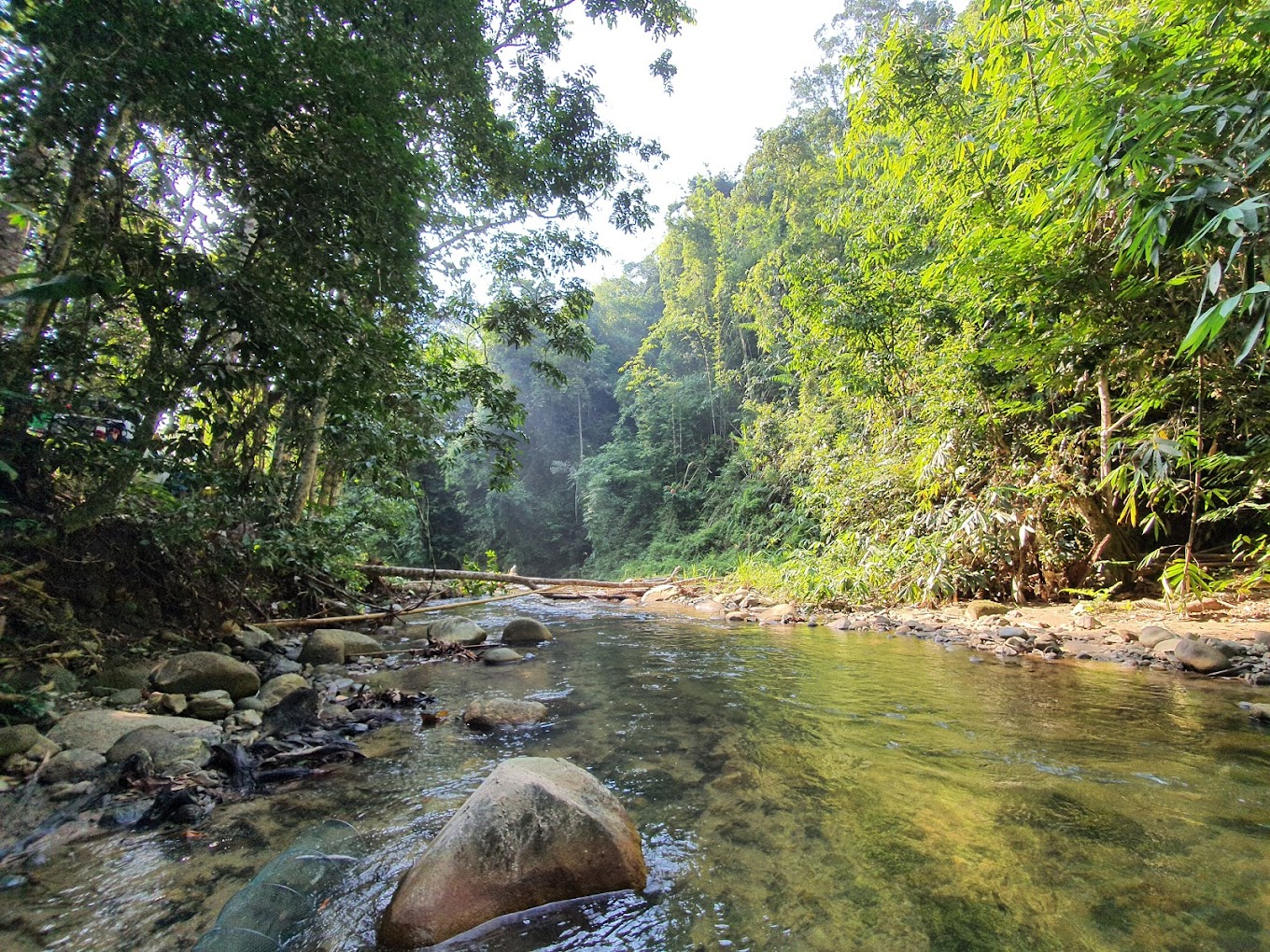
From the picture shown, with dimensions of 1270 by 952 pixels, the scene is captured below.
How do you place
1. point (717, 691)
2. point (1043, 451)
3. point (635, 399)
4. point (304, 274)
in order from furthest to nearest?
point (635, 399) → point (1043, 451) → point (717, 691) → point (304, 274)

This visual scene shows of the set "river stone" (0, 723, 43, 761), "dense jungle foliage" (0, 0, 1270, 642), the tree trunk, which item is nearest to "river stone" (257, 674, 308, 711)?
"river stone" (0, 723, 43, 761)

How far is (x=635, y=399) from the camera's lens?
25562 mm

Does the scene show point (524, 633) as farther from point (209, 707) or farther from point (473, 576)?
A: point (473, 576)

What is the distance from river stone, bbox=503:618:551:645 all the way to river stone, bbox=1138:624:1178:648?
20.6 feet

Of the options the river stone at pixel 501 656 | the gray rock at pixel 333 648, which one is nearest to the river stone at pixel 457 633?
the river stone at pixel 501 656

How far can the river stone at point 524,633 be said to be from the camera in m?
7.00

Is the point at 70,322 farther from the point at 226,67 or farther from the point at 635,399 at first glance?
the point at 635,399

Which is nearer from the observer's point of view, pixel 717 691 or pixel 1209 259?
pixel 1209 259

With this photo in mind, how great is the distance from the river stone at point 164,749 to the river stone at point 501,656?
9.62 ft

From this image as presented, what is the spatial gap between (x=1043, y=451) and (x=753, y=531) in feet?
35.0

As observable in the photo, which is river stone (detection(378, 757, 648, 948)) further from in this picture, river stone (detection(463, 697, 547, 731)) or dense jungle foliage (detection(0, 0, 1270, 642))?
dense jungle foliage (detection(0, 0, 1270, 642))

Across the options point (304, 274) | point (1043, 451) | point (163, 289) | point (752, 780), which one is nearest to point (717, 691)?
point (752, 780)

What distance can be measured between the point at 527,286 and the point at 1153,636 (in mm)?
8880

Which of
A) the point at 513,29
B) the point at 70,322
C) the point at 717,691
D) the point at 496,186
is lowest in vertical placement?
the point at 717,691
